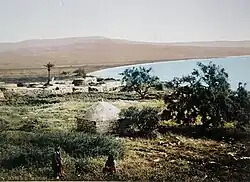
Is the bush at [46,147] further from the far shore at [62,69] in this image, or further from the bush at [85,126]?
the far shore at [62,69]

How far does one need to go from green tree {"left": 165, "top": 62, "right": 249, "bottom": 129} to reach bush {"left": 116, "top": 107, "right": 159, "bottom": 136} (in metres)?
0.13

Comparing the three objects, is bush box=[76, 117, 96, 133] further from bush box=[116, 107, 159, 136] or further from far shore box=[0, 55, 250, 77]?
far shore box=[0, 55, 250, 77]

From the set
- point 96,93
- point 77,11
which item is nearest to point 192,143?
point 96,93

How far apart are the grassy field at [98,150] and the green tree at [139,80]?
3.6 inches

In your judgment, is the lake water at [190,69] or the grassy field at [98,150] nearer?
the grassy field at [98,150]

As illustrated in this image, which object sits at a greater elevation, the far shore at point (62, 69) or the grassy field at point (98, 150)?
the far shore at point (62, 69)

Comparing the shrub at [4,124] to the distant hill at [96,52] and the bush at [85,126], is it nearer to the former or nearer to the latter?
the distant hill at [96,52]

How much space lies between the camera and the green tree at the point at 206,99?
2.95 meters

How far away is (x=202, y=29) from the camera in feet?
10.1

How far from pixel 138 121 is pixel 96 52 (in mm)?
598

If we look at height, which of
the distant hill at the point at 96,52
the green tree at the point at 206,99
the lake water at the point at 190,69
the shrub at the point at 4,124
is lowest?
the shrub at the point at 4,124

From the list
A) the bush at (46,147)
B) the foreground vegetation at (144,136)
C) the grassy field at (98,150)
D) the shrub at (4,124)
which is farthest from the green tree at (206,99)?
the shrub at (4,124)

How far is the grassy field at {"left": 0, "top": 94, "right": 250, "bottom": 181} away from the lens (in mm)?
2803

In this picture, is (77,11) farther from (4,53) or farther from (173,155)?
(173,155)
